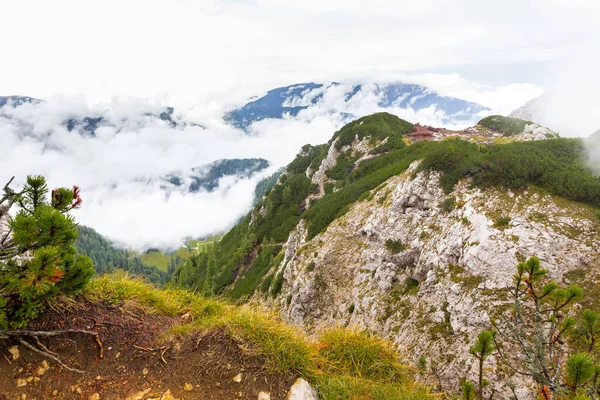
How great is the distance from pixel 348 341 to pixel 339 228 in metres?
33.0

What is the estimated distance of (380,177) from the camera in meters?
48.2

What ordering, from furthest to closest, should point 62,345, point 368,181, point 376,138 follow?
point 376,138 < point 368,181 < point 62,345

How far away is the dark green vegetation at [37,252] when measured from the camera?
4.69 metres

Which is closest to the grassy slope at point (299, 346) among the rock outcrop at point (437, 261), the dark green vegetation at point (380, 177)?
the dark green vegetation at point (380, 177)

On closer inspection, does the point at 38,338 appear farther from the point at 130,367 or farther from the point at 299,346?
the point at 299,346

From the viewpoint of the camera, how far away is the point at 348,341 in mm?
7887

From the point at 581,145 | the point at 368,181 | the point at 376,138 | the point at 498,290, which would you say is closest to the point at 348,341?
the point at 498,290

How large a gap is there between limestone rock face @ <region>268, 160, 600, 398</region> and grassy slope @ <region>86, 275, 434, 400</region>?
3508 millimetres

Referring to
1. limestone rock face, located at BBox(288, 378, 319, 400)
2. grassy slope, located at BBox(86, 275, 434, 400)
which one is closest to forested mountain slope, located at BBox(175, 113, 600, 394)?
grassy slope, located at BBox(86, 275, 434, 400)

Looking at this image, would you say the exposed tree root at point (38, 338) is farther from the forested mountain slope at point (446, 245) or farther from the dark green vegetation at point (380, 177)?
the forested mountain slope at point (446, 245)

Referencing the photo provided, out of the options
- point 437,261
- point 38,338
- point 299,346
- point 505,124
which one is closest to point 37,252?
point 38,338

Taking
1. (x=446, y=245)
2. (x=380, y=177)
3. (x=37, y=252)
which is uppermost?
(x=37, y=252)

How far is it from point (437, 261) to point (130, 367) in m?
24.5

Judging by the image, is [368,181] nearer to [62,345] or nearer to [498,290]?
[498,290]
